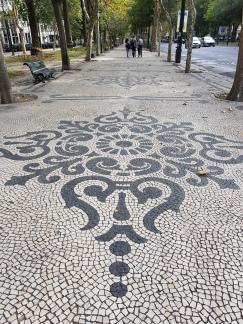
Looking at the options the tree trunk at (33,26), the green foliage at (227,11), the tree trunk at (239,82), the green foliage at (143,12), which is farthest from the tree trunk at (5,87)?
the green foliage at (227,11)

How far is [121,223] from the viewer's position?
314 cm

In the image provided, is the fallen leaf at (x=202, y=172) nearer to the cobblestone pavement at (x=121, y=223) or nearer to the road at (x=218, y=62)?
the cobblestone pavement at (x=121, y=223)

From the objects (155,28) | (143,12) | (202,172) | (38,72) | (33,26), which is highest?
(143,12)

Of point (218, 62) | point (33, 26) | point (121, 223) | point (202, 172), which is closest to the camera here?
point (121, 223)

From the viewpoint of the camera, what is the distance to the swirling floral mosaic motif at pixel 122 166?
3135 mm

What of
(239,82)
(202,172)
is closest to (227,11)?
(239,82)

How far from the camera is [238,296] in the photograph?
7.57ft

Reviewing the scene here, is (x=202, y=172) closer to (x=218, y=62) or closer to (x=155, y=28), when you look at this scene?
(x=218, y=62)

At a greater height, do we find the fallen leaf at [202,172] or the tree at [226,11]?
the tree at [226,11]

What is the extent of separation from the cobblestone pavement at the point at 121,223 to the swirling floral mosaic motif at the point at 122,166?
0.7 inches

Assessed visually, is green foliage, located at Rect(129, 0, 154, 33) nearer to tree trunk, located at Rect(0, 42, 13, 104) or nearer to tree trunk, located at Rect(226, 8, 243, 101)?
tree trunk, located at Rect(226, 8, 243, 101)

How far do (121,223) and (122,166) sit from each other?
1.42 metres

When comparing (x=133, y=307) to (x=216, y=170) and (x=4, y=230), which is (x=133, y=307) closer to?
(x=4, y=230)

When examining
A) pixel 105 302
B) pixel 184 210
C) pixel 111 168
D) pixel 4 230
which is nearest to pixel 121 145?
pixel 111 168
